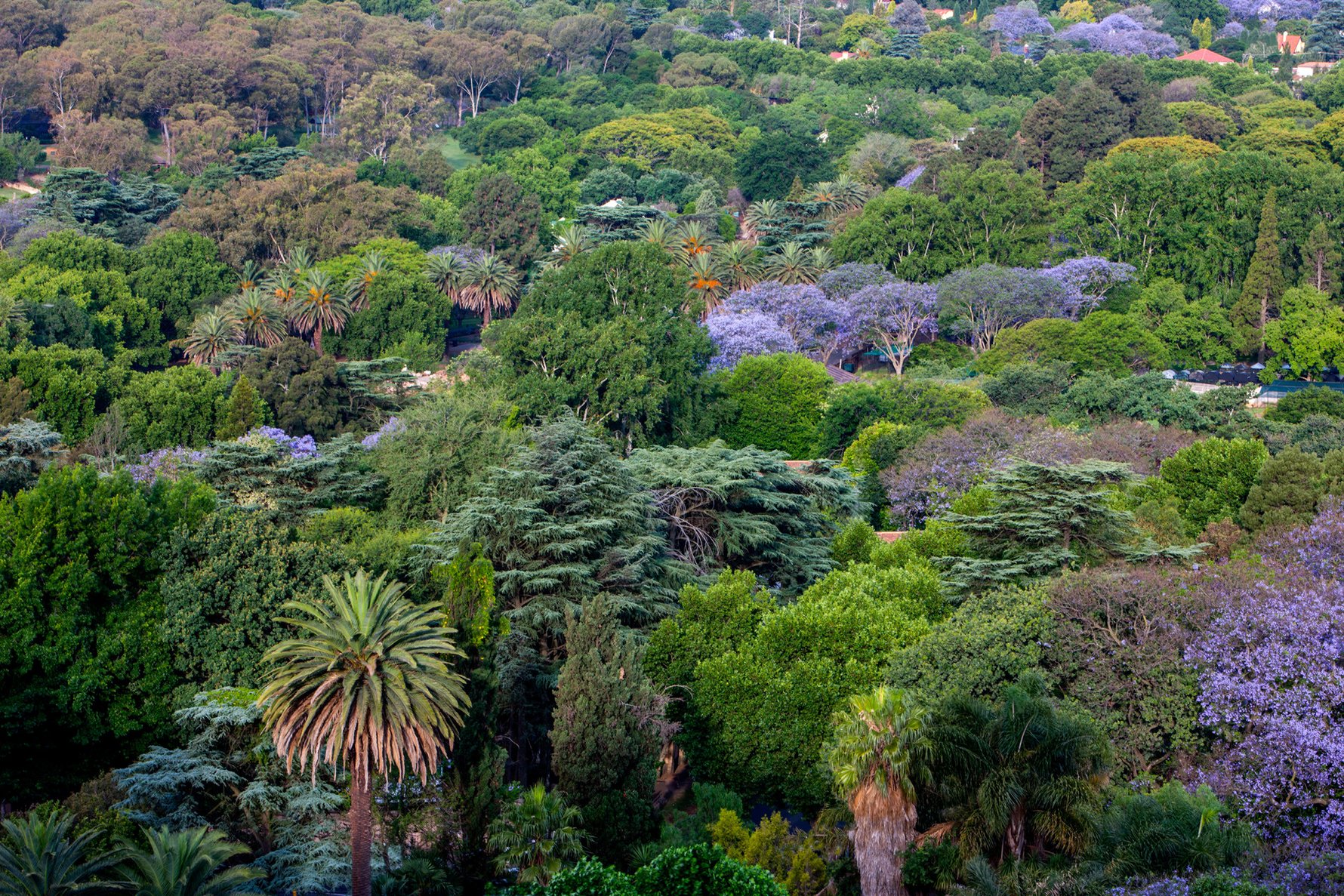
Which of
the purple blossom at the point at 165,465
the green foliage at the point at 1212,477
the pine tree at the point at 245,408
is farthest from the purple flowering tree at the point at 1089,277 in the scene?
the purple blossom at the point at 165,465

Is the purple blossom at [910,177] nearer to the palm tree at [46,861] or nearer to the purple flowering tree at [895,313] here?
the purple flowering tree at [895,313]

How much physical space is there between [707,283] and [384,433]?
3511 cm

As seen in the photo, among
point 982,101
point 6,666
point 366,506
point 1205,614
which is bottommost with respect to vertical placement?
point 982,101

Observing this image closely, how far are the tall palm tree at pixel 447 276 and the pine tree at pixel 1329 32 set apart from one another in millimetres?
114958

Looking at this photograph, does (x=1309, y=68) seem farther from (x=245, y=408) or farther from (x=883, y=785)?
(x=883, y=785)

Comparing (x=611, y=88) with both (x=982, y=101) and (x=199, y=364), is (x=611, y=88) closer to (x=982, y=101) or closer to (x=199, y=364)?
(x=982, y=101)

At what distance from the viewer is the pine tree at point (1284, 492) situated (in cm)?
3906

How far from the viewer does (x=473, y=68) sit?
139 m

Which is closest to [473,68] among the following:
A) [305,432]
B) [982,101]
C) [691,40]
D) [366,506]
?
[691,40]

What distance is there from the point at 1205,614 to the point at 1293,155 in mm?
79088

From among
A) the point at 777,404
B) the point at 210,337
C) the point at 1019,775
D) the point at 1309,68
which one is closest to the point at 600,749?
the point at 1019,775

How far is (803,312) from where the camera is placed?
79625mm

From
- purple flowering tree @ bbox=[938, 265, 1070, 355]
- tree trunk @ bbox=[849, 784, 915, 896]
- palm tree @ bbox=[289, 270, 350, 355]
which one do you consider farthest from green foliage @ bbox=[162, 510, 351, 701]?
purple flowering tree @ bbox=[938, 265, 1070, 355]

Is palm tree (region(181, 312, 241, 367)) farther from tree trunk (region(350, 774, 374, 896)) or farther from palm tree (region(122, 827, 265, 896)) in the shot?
palm tree (region(122, 827, 265, 896))
